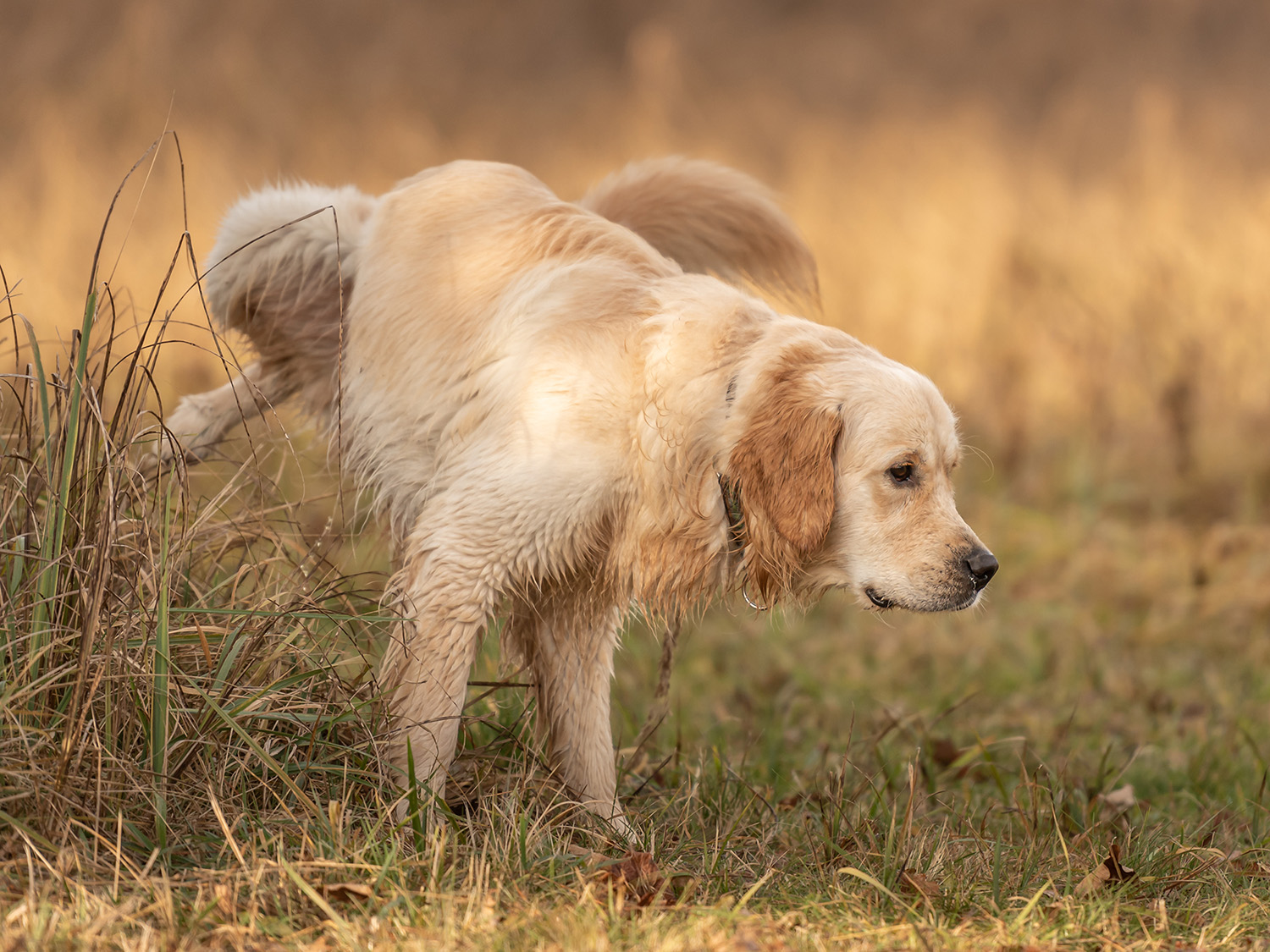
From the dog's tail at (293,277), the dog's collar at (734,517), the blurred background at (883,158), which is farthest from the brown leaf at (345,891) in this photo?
the blurred background at (883,158)

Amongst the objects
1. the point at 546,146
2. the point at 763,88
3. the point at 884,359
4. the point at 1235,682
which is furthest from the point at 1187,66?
the point at 884,359

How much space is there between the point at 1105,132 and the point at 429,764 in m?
9.98

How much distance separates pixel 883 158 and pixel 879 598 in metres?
6.87

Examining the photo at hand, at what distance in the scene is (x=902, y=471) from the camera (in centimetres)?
282

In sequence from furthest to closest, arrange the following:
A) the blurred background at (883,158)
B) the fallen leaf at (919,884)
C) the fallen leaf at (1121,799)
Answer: the blurred background at (883,158) < the fallen leaf at (1121,799) < the fallen leaf at (919,884)

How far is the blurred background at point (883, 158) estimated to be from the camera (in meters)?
7.33

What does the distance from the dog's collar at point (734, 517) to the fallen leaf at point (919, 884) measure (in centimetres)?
66

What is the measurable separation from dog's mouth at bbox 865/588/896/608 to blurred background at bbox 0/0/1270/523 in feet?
11.6

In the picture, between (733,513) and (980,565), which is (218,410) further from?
(980,565)

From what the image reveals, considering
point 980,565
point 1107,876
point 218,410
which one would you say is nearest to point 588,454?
point 980,565

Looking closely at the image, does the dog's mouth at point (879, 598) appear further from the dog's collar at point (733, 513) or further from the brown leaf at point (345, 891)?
the brown leaf at point (345, 891)

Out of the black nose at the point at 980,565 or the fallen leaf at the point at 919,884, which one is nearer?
the fallen leaf at the point at 919,884

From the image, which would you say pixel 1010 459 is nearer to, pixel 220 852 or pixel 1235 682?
pixel 1235 682

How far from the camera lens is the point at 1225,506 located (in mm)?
6895
